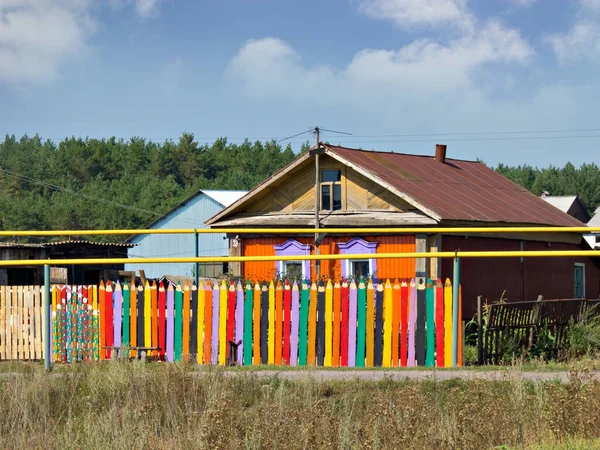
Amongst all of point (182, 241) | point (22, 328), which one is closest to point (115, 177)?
point (182, 241)

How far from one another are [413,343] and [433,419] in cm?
514

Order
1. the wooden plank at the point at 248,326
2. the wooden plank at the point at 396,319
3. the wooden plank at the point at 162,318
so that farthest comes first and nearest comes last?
the wooden plank at the point at 162,318 < the wooden plank at the point at 248,326 < the wooden plank at the point at 396,319

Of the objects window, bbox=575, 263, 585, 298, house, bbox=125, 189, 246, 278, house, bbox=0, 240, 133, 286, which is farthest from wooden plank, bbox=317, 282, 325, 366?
house, bbox=125, 189, 246, 278

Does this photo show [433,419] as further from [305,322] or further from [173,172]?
[173,172]

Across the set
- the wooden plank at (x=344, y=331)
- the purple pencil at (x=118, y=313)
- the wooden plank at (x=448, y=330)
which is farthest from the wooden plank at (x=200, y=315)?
the wooden plank at (x=448, y=330)

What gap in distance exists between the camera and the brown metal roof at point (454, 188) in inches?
1029

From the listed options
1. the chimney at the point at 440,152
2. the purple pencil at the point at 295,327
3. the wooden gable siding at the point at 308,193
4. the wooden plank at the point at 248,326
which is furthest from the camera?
the chimney at the point at 440,152

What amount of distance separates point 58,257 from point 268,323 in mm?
25424

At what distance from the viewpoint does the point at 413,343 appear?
50.3ft

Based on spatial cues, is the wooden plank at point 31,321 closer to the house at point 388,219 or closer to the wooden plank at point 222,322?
the wooden plank at point 222,322

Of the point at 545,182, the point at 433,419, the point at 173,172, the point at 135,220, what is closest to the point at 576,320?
the point at 433,419

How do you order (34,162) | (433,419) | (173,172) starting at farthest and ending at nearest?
(34,162)
(173,172)
(433,419)

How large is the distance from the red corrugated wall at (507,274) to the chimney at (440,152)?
5.03m

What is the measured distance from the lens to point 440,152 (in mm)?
33469
